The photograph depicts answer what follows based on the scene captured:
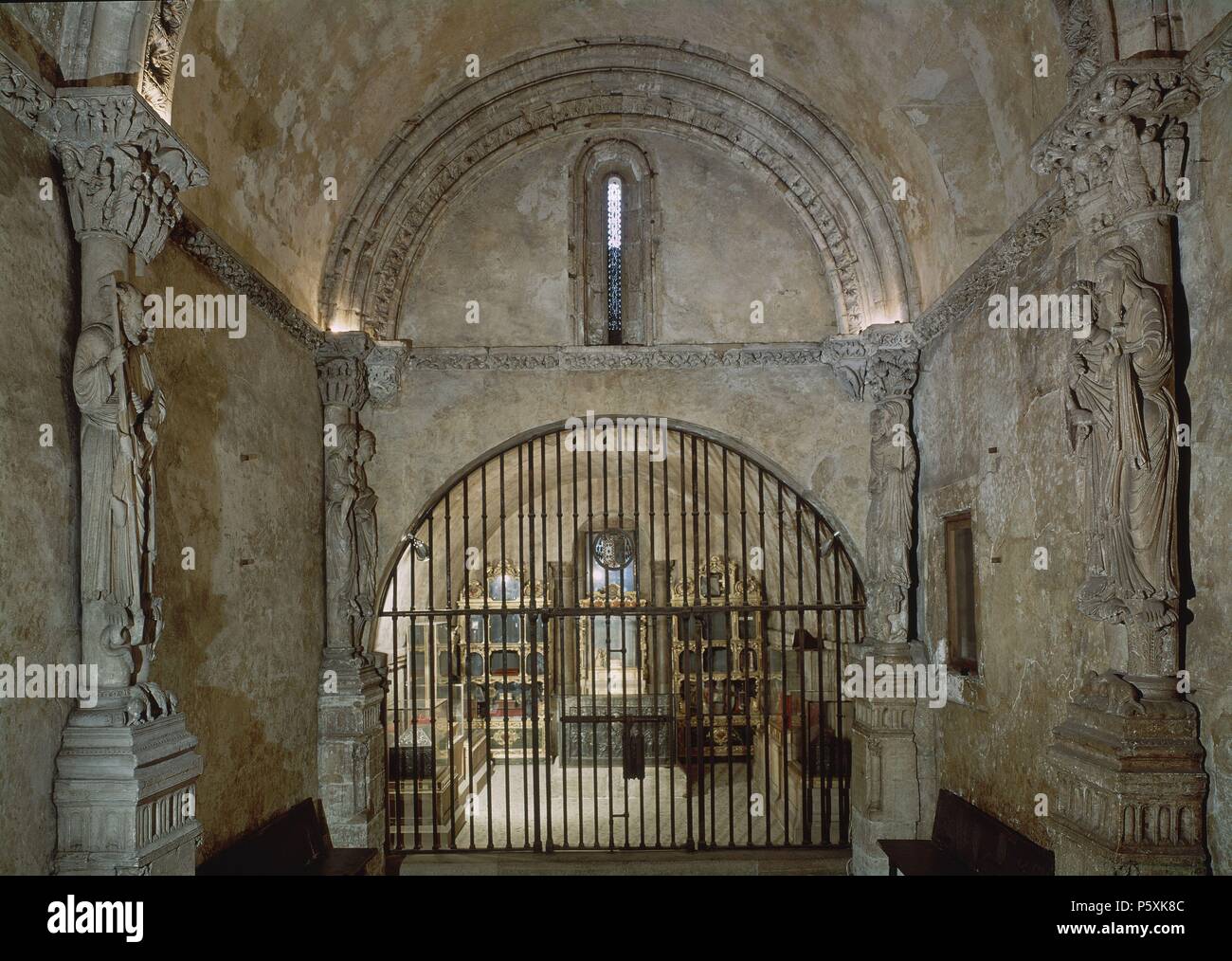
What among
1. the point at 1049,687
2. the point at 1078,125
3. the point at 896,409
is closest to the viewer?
the point at 1078,125

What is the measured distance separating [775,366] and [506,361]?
2.51m

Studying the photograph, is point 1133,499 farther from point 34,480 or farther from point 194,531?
point 194,531

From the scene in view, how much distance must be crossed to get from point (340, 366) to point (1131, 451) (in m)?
6.14

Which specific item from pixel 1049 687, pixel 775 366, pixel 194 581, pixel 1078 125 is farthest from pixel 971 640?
pixel 194 581

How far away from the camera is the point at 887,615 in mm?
7895

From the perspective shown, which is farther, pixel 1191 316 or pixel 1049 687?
pixel 1049 687

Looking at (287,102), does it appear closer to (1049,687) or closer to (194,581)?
(194,581)

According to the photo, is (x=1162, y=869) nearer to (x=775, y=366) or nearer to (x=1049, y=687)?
(x=1049, y=687)

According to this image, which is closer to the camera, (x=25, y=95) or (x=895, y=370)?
(x=25, y=95)

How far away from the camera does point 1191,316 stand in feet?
13.5

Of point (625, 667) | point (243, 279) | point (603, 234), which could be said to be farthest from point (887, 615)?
point (243, 279)
